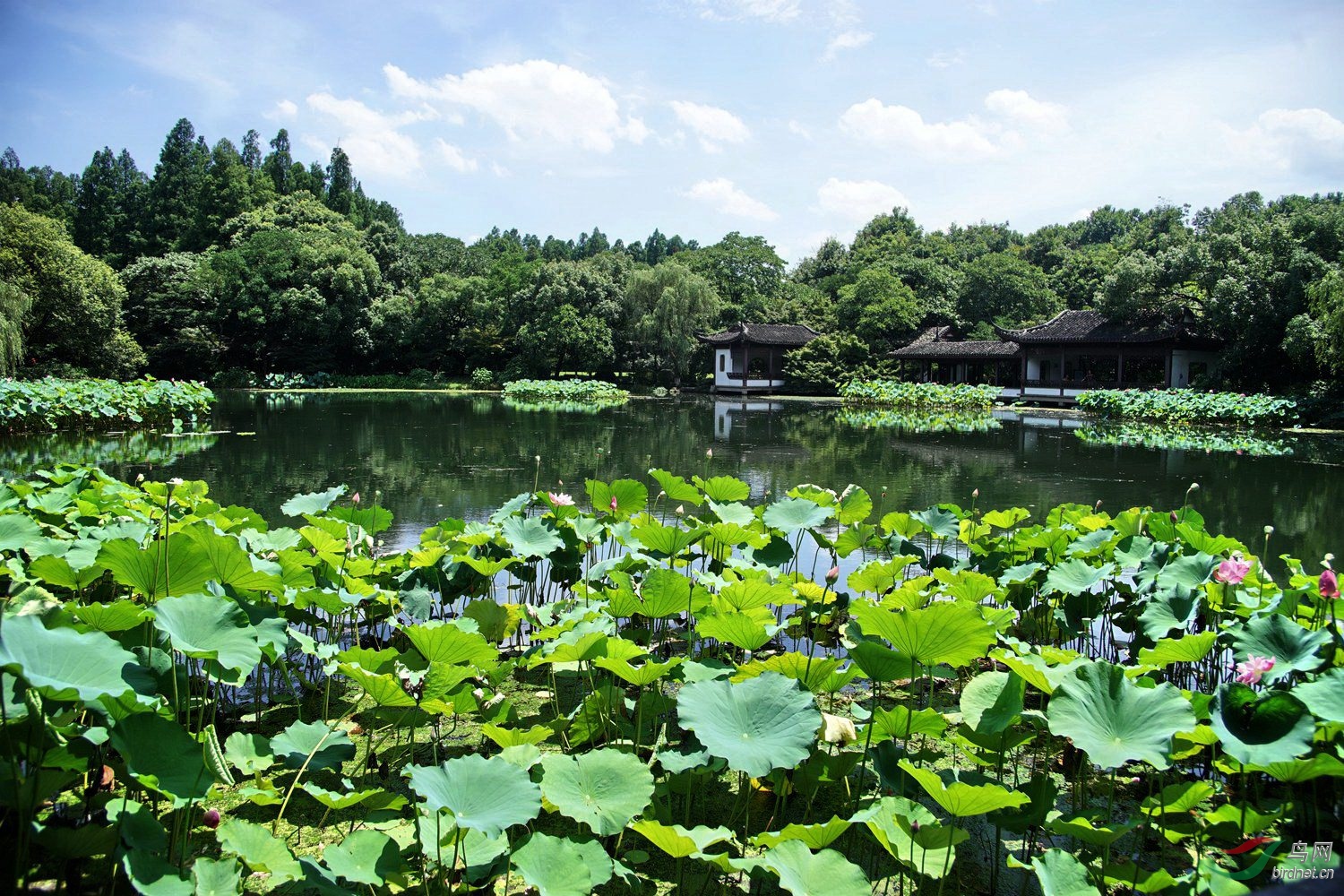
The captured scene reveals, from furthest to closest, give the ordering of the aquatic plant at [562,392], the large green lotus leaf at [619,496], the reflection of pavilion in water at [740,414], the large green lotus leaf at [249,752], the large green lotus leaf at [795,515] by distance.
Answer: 1. the aquatic plant at [562,392]
2. the reflection of pavilion in water at [740,414]
3. the large green lotus leaf at [619,496]
4. the large green lotus leaf at [795,515]
5. the large green lotus leaf at [249,752]

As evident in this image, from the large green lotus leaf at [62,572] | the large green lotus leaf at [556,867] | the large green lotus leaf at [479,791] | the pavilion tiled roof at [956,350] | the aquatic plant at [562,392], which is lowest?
the large green lotus leaf at [556,867]

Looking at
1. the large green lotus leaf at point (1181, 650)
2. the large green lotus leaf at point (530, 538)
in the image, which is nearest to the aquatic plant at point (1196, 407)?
the large green lotus leaf at point (1181, 650)

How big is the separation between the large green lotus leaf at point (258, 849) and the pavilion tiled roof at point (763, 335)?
98.8ft

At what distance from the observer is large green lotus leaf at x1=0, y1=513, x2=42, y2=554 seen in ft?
7.97

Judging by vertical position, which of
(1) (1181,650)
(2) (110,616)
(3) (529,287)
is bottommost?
(1) (1181,650)

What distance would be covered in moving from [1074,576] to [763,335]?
29469 mm

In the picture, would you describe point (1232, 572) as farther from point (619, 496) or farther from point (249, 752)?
point (249, 752)

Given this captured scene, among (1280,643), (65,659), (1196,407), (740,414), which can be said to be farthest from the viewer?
(740,414)

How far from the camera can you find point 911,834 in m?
1.52

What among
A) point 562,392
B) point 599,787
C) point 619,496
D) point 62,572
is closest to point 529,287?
point 562,392

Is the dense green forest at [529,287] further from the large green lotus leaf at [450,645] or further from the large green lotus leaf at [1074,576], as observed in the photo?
the large green lotus leaf at [450,645]

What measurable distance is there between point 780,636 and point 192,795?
2.67 metres

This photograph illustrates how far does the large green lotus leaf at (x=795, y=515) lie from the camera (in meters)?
3.17

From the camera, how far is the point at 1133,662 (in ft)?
9.32
